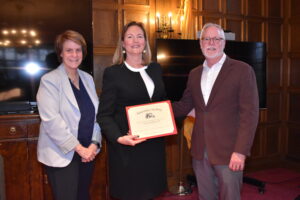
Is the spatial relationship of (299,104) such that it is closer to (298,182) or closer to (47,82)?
(298,182)

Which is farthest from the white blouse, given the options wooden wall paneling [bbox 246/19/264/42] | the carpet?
wooden wall paneling [bbox 246/19/264/42]

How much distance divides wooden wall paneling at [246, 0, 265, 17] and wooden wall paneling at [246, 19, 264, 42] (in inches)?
3.6

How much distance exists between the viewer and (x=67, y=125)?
180 cm

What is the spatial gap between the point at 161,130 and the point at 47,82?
0.72 metres

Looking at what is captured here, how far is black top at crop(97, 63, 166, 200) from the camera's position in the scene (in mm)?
1702

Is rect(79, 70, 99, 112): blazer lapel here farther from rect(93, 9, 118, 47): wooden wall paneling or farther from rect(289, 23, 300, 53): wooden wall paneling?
rect(289, 23, 300, 53): wooden wall paneling

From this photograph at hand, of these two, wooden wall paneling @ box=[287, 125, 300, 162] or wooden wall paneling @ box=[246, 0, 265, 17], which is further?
wooden wall paneling @ box=[287, 125, 300, 162]

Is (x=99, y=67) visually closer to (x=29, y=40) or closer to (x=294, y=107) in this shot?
(x=29, y=40)

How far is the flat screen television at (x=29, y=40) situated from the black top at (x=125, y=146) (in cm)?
132

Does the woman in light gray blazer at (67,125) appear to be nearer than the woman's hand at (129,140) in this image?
No

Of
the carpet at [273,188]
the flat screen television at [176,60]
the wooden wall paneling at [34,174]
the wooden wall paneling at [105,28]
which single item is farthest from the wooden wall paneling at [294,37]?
the wooden wall paneling at [34,174]

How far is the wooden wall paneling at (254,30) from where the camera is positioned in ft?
13.0

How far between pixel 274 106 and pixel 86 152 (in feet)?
10.5

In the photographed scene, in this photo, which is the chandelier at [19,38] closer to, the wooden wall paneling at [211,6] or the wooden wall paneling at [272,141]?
the wooden wall paneling at [211,6]
